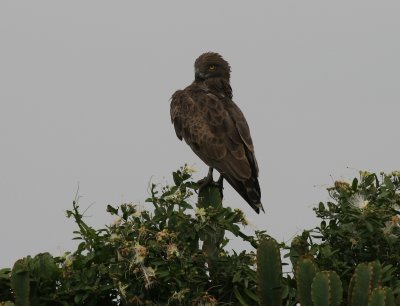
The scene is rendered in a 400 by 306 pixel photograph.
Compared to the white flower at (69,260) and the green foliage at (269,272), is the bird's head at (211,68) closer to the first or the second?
the white flower at (69,260)

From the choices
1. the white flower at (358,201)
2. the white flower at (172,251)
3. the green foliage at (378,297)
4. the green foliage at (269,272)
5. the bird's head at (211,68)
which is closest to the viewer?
the green foliage at (378,297)

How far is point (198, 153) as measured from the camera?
433 inches

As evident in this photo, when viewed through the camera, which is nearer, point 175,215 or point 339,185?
point 175,215

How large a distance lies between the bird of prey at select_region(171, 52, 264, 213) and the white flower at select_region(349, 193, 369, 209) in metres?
2.62

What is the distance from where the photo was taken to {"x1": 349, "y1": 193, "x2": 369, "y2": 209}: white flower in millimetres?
7020

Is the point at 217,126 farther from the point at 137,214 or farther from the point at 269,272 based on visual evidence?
the point at 269,272

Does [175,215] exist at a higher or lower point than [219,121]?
lower

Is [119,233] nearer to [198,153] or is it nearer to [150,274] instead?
[150,274]

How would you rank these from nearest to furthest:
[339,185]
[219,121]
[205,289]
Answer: [205,289], [339,185], [219,121]

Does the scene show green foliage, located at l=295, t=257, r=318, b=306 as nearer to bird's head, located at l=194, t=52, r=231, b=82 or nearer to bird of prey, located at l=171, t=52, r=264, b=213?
bird of prey, located at l=171, t=52, r=264, b=213

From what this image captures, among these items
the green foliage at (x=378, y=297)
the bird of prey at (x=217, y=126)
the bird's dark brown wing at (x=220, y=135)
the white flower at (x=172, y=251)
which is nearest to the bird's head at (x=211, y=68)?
the bird of prey at (x=217, y=126)

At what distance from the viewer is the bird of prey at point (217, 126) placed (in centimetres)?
1016

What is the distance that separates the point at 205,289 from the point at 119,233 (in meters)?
0.78

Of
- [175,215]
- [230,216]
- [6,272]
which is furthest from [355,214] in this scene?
[6,272]
